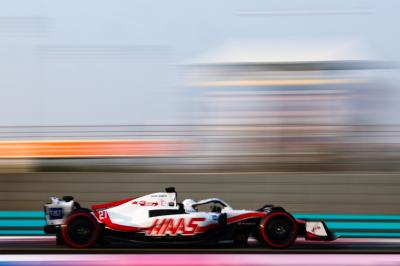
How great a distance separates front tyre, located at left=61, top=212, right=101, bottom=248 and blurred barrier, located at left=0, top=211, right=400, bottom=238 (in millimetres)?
2064

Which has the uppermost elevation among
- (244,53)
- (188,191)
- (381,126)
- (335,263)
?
(244,53)

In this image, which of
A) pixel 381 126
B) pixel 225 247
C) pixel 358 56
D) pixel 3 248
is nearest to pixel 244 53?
pixel 358 56

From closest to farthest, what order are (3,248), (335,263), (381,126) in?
1. (335,263)
2. (3,248)
3. (381,126)

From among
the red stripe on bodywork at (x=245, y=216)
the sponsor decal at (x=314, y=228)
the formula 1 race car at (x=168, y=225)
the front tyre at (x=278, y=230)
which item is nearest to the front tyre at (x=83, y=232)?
the formula 1 race car at (x=168, y=225)

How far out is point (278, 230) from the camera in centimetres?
570

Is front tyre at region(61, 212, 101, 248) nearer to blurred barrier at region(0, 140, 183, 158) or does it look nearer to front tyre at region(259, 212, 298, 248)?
front tyre at region(259, 212, 298, 248)

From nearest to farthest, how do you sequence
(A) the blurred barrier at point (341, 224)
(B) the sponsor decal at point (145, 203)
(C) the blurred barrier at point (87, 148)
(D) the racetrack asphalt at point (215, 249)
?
1. (D) the racetrack asphalt at point (215, 249)
2. (B) the sponsor decal at point (145, 203)
3. (A) the blurred barrier at point (341, 224)
4. (C) the blurred barrier at point (87, 148)

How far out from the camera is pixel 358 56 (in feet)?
26.4

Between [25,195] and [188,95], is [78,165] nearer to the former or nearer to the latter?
[25,195]

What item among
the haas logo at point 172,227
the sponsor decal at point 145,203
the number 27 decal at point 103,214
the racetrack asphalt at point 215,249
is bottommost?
the racetrack asphalt at point 215,249

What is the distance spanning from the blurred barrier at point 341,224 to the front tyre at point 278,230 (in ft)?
6.29

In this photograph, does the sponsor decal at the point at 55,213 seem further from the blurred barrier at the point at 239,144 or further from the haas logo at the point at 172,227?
the blurred barrier at the point at 239,144

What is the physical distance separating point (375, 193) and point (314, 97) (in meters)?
1.43

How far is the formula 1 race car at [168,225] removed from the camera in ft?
18.5
